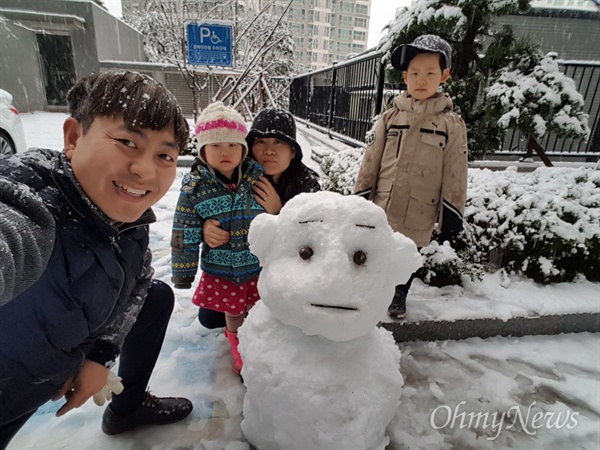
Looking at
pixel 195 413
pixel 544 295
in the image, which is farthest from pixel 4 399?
pixel 544 295

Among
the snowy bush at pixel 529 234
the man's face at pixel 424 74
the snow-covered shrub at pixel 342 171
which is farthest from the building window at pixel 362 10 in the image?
the man's face at pixel 424 74

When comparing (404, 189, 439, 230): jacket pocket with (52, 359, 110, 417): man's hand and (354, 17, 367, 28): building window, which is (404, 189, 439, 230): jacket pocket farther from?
(354, 17, 367, 28): building window

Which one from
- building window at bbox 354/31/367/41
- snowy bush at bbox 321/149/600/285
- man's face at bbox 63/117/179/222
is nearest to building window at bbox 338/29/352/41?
building window at bbox 354/31/367/41

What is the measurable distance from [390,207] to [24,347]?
87.2 inches

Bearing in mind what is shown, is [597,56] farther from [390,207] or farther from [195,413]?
[195,413]

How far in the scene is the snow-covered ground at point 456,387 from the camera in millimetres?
1730

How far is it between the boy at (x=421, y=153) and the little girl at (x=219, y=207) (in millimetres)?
1062

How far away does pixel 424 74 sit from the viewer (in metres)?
2.34

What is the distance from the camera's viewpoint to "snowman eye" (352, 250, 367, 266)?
4.25ft

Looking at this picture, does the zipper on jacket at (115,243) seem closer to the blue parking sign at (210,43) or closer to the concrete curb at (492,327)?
the concrete curb at (492,327)

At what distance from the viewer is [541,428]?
1.92 meters

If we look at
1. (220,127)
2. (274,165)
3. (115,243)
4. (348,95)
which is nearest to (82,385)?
(115,243)

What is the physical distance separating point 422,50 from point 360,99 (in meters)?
4.25

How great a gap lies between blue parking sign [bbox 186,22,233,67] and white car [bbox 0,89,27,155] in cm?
442
